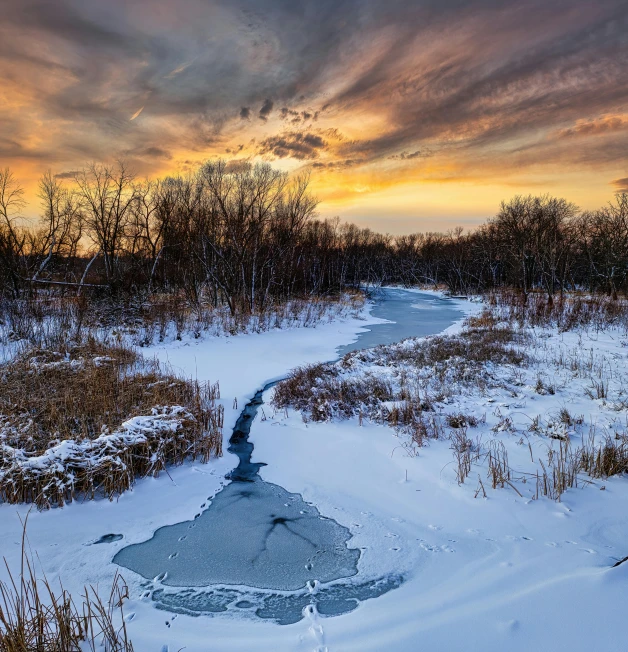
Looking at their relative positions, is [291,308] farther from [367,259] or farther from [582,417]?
[367,259]

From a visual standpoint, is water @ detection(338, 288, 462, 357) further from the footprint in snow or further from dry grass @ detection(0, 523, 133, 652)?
dry grass @ detection(0, 523, 133, 652)

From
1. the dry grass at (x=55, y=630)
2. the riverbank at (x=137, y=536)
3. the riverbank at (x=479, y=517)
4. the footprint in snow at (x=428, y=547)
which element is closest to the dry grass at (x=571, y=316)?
the riverbank at (x=479, y=517)

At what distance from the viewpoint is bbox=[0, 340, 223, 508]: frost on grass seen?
4.23 m

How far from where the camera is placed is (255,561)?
11.4 ft

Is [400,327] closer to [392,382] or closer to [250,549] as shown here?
[392,382]

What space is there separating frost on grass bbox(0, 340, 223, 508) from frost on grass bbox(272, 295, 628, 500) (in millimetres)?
2270

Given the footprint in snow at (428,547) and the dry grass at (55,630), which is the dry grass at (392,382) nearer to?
the footprint in snow at (428,547)

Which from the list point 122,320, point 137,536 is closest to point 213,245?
point 122,320

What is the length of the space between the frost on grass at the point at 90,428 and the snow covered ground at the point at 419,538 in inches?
10.1

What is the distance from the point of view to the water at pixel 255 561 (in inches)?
117

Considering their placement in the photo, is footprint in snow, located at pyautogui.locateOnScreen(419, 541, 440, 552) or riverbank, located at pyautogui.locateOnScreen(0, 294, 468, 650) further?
footprint in snow, located at pyautogui.locateOnScreen(419, 541, 440, 552)

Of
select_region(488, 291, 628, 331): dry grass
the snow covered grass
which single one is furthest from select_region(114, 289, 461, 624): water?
select_region(488, 291, 628, 331): dry grass

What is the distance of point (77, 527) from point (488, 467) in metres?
4.87

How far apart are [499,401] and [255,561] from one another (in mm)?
5696
